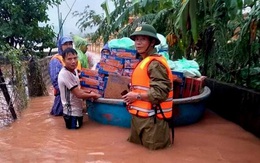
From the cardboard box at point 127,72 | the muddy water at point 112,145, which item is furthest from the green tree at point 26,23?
the cardboard box at point 127,72

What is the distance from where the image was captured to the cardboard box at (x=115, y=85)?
489 cm

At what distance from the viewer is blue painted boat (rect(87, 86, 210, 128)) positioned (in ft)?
15.8

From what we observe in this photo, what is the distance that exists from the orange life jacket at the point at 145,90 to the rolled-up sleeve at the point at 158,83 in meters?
0.07

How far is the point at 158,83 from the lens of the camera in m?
3.66

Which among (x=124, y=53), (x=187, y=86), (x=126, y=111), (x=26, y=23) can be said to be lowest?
(x=126, y=111)

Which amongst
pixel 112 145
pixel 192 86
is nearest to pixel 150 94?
pixel 112 145

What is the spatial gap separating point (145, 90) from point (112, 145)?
95cm

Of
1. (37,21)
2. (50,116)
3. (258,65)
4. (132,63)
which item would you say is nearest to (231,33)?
(258,65)

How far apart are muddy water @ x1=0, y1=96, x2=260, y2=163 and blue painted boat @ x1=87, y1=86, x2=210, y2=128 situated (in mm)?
114

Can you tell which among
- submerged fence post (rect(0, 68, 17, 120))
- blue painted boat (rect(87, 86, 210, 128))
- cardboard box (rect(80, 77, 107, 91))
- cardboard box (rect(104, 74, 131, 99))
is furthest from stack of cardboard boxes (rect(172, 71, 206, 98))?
submerged fence post (rect(0, 68, 17, 120))

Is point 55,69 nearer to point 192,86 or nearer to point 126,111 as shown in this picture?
point 126,111

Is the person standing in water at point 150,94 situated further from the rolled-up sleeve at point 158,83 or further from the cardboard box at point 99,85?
the cardboard box at point 99,85

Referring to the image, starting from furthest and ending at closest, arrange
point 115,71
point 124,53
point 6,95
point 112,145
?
point 6,95
point 115,71
point 124,53
point 112,145

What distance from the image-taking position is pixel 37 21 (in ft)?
37.6
